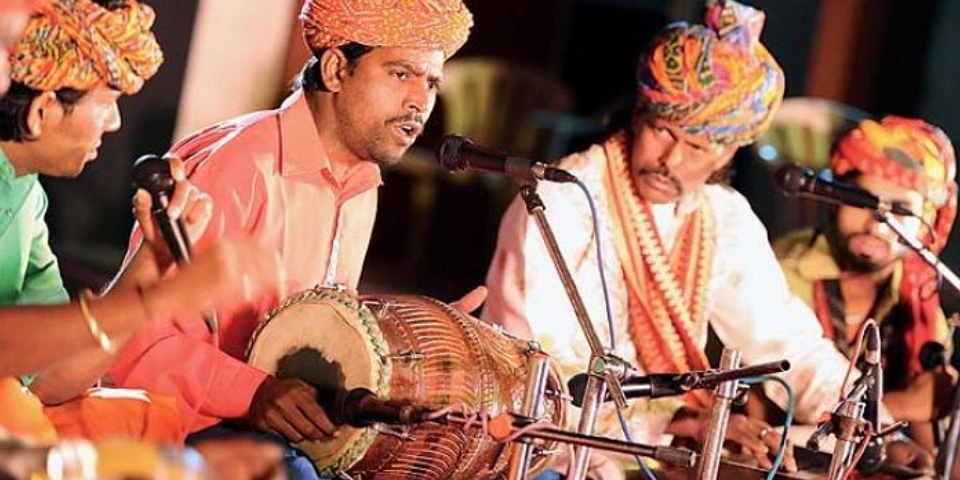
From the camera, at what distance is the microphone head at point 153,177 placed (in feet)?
12.2

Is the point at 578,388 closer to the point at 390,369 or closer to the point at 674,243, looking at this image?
the point at 390,369

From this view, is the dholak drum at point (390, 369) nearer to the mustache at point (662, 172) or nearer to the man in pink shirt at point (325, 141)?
the man in pink shirt at point (325, 141)

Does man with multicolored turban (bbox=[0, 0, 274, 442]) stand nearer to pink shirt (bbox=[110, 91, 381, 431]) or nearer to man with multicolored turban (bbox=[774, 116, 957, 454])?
pink shirt (bbox=[110, 91, 381, 431])

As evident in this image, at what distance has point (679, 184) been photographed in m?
6.05

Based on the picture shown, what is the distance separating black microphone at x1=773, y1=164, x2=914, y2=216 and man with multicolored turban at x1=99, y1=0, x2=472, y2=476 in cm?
125

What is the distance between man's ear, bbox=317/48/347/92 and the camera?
508cm

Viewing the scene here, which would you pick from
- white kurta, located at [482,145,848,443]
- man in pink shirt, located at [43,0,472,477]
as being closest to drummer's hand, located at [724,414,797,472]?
white kurta, located at [482,145,848,443]

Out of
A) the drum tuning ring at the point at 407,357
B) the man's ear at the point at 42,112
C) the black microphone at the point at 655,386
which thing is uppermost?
the man's ear at the point at 42,112

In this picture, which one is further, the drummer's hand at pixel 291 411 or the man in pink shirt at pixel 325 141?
the man in pink shirt at pixel 325 141

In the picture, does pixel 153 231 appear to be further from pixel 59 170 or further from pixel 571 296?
pixel 571 296

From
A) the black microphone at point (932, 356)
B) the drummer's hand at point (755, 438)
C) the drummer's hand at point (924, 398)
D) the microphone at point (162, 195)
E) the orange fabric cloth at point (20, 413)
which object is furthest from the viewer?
the black microphone at point (932, 356)

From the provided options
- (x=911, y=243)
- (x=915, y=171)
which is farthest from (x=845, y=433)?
(x=915, y=171)

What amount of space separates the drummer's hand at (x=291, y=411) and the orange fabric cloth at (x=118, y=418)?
0.18 metres

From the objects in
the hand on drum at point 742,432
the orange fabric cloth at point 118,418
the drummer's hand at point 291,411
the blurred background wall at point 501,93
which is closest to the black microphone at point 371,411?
the drummer's hand at point 291,411
